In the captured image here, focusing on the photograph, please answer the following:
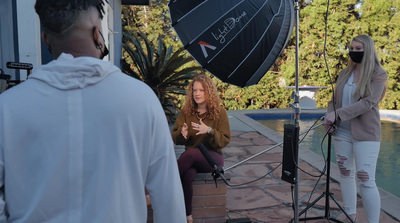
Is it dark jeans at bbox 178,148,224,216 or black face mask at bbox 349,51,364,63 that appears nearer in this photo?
black face mask at bbox 349,51,364,63

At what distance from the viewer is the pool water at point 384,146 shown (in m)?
5.12

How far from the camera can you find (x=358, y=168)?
2.64 m

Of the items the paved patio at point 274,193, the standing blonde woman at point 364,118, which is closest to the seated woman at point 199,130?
the paved patio at point 274,193

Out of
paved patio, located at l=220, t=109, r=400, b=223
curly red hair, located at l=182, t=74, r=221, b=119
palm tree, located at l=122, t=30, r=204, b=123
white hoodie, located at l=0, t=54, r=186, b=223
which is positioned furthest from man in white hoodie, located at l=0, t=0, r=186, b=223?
palm tree, located at l=122, t=30, r=204, b=123

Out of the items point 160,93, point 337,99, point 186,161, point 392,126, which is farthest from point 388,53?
point 186,161

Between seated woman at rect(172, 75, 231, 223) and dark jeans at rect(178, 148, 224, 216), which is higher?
seated woman at rect(172, 75, 231, 223)

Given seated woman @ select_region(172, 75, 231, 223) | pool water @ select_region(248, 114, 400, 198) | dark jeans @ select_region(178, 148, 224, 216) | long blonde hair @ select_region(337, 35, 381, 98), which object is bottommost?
pool water @ select_region(248, 114, 400, 198)

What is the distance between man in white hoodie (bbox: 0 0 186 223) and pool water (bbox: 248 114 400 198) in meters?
2.52

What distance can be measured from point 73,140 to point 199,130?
2006 millimetres

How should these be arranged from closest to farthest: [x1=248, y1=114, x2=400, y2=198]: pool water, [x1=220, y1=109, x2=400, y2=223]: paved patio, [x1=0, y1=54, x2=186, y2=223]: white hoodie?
[x1=0, y1=54, x2=186, y2=223]: white hoodie
[x1=220, y1=109, x2=400, y2=223]: paved patio
[x1=248, y1=114, x2=400, y2=198]: pool water

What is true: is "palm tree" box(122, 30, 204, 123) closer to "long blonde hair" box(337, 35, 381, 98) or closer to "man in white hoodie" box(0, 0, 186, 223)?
"long blonde hair" box(337, 35, 381, 98)

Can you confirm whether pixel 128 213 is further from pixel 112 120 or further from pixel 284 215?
pixel 284 215

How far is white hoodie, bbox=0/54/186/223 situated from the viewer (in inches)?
31.7

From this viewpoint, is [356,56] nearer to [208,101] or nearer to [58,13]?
[208,101]
